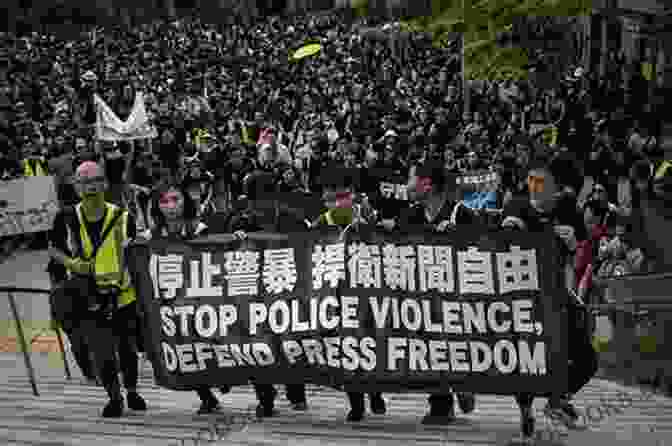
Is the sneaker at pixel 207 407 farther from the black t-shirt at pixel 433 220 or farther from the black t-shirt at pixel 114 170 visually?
the black t-shirt at pixel 114 170

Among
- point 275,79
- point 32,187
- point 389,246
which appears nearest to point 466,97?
point 32,187

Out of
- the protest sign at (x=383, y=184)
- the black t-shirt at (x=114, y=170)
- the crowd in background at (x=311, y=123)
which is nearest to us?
the crowd in background at (x=311, y=123)

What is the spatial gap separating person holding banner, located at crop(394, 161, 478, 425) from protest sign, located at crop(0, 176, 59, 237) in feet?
31.6

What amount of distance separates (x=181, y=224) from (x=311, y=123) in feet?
48.6

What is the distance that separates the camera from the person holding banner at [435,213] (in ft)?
21.2

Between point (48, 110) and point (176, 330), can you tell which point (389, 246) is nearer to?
point (176, 330)

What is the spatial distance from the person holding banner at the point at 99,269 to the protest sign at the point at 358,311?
0.16 meters

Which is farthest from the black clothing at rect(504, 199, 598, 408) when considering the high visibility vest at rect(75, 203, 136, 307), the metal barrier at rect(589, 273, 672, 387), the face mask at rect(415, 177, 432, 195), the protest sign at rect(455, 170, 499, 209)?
the protest sign at rect(455, 170, 499, 209)

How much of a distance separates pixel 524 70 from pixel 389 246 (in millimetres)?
12603

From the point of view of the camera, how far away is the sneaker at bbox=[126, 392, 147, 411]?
7016mm

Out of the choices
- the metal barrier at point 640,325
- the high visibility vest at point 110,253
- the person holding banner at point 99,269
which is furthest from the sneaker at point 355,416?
the metal barrier at point 640,325

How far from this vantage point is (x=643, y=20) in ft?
64.3

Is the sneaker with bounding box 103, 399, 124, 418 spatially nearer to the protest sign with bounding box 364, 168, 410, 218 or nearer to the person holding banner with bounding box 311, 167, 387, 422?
the person holding banner with bounding box 311, 167, 387, 422

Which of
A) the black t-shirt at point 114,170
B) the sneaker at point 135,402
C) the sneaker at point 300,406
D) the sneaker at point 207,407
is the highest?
the black t-shirt at point 114,170
